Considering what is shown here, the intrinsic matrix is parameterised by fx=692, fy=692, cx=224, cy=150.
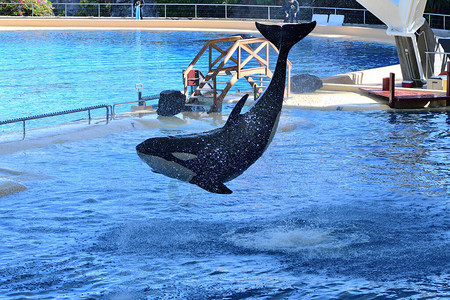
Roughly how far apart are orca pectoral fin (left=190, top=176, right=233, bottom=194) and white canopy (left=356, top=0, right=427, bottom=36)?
1244 centimetres

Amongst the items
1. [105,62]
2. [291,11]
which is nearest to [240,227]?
[105,62]

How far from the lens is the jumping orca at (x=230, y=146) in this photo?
24.9 ft

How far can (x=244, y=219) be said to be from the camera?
8.75 m

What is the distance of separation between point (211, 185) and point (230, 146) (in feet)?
1.59

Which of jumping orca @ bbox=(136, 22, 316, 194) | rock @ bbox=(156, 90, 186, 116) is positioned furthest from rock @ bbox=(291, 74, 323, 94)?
jumping orca @ bbox=(136, 22, 316, 194)

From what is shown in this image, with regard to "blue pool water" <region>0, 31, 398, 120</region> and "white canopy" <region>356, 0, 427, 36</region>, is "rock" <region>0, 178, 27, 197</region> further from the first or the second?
"white canopy" <region>356, 0, 427, 36</region>

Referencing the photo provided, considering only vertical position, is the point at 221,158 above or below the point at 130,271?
above

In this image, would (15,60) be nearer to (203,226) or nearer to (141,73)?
(141,73)

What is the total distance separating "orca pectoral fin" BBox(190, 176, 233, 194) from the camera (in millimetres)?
7379

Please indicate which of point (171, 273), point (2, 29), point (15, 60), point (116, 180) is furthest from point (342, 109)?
point (2, 29)

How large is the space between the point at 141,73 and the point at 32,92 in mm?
5234

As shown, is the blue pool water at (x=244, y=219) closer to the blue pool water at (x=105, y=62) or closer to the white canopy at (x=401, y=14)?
the white canopy at (x=401, y=14)

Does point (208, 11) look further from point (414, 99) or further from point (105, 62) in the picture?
point (414, 99)

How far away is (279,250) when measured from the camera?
7.73m
